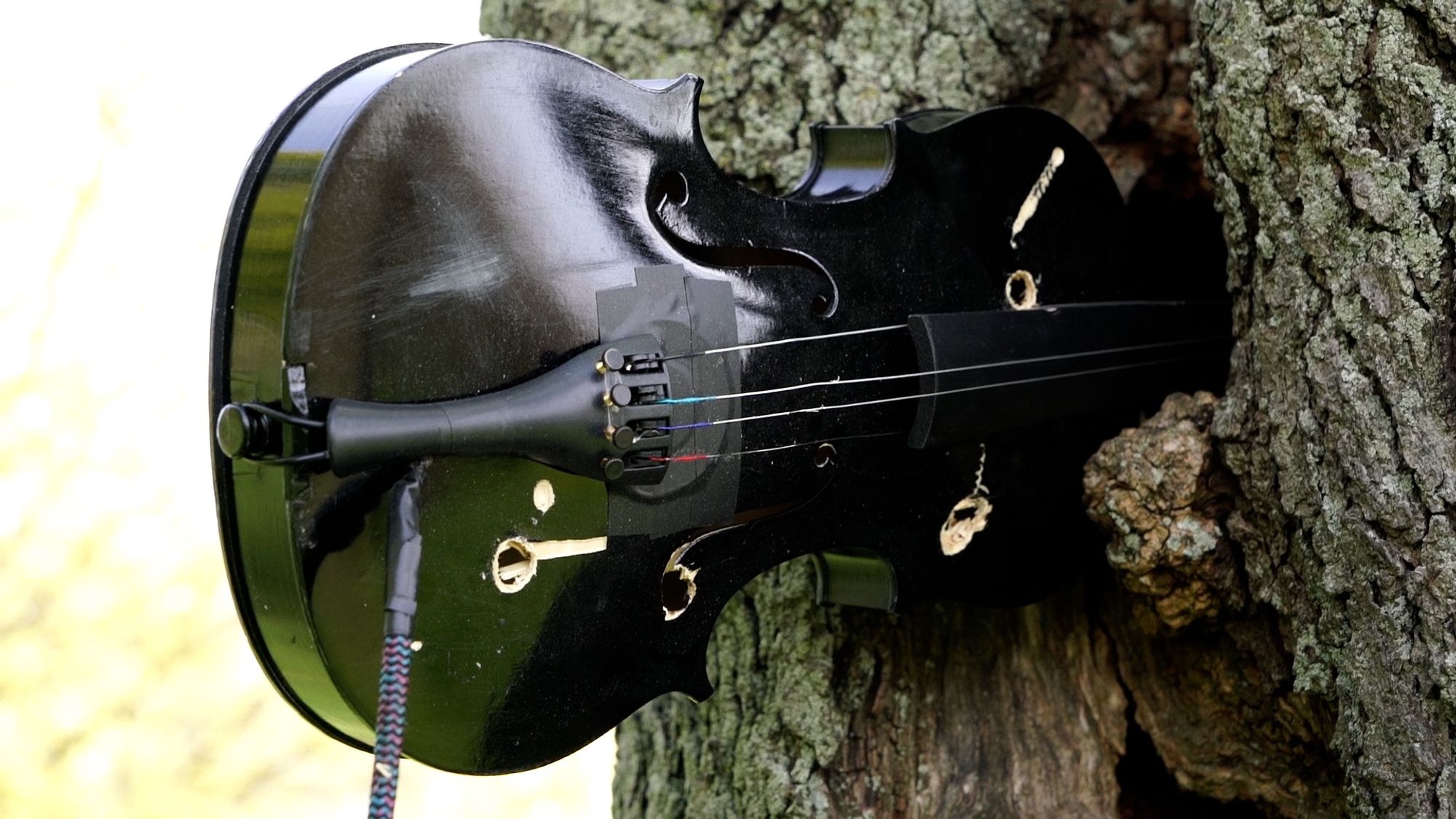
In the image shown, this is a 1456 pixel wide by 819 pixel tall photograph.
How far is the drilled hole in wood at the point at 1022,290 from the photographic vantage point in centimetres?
140

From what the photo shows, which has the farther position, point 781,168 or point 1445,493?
point 781,168

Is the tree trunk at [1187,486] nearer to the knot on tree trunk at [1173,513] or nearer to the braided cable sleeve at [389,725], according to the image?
the knot on tree trunk at [1173,513]

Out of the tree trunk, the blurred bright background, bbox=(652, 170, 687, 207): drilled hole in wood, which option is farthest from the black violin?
the blurred bright background

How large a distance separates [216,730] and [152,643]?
0.90 ft

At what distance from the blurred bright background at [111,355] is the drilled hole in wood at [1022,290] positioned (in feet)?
6.57

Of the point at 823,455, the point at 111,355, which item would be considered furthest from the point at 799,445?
the point at 111,355

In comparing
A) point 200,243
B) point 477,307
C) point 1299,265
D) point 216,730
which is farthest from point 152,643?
point 1299,265

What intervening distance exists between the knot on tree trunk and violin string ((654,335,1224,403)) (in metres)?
0.10

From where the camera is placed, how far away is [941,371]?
1.26 m

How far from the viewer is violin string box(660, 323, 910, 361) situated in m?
1.09

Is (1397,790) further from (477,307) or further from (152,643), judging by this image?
(152,643)

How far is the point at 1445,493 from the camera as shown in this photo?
1116mm

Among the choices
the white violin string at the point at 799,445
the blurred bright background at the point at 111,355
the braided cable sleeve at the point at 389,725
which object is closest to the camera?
the braided cable sleeve at the point at 389,725

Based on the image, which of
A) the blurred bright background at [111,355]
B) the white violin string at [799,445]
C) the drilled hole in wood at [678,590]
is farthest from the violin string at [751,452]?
the blurred bright background at [111,355]
